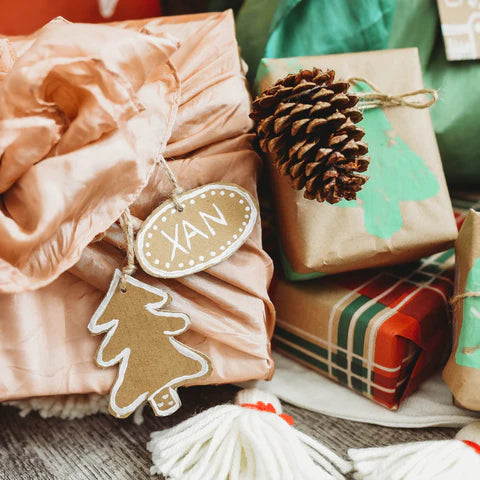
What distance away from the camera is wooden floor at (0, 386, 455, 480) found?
0.48m

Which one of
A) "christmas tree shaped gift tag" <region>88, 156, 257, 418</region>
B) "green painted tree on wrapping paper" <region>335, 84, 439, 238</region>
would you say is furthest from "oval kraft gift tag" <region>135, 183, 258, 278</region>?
"green painted tree on wrapping paper" <region>335, 84, 439, 238</region>

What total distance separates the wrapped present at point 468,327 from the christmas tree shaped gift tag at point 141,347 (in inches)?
9.1

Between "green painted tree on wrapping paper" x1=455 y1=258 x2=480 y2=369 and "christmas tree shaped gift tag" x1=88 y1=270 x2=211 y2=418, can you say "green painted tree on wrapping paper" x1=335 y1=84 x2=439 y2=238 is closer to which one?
"green painted tree on wrapping paper" x1=455 y1=258 x2=480 y2=369

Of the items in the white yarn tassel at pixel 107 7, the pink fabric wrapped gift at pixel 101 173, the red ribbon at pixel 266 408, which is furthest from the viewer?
the white yarn tassel at pixel 107 7

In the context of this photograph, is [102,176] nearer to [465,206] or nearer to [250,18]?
[250,18]

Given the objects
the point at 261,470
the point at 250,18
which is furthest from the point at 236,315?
the point at 250,18

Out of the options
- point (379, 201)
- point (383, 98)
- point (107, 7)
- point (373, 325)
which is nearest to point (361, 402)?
point (373, 325)

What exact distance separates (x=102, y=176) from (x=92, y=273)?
0.36 feet

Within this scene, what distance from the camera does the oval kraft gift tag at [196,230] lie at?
456 mm

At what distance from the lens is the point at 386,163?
54 cm

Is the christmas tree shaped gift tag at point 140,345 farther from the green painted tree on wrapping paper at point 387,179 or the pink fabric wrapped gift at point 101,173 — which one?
the green painted tree on wrapping paper at point 387,179

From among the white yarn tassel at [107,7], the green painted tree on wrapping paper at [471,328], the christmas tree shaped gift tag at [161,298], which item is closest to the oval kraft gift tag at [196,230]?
the christmas tree shaped gift tag at [161,298]

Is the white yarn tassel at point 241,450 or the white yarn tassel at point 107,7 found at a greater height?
the white yarn tassel at point 107,7

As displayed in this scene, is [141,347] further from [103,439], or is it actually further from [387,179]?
[387,179]
